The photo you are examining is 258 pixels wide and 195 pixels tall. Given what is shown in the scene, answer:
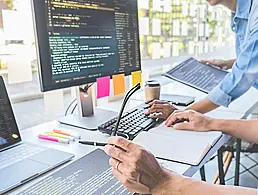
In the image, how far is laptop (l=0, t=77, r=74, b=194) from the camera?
72 centimetres

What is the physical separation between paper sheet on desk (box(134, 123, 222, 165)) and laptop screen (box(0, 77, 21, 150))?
374 mm

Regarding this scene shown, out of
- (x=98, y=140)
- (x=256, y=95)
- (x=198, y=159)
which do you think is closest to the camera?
(x=198, y=159)

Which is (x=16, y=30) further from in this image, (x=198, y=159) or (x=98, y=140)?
(x=198, y=159)

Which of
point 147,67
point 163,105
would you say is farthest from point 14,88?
point 147,67

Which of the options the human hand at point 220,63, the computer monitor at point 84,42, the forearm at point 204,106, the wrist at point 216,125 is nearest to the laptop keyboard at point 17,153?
the computer monitor at point 84,42

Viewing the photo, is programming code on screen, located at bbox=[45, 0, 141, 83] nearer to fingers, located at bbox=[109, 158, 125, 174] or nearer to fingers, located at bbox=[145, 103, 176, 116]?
fingers, located at bbox=[145, 103, 176, 116]

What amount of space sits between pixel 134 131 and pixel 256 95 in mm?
1064

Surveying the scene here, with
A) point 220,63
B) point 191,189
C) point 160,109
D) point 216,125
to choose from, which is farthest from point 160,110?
point 220,63

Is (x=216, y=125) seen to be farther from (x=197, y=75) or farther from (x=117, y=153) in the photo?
(x=197, y=75)

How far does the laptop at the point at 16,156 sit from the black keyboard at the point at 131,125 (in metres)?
0.21

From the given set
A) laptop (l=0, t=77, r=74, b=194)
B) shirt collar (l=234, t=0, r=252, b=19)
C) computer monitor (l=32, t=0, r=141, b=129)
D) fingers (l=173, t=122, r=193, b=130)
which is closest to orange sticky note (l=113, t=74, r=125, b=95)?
computer monitor (l=32, t=0, r=141, b=129)

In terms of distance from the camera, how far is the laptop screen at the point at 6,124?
36.1 inches

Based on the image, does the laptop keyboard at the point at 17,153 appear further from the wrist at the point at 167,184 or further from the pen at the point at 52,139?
the wrist at the point at 167,184

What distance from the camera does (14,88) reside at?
3.90 feet
